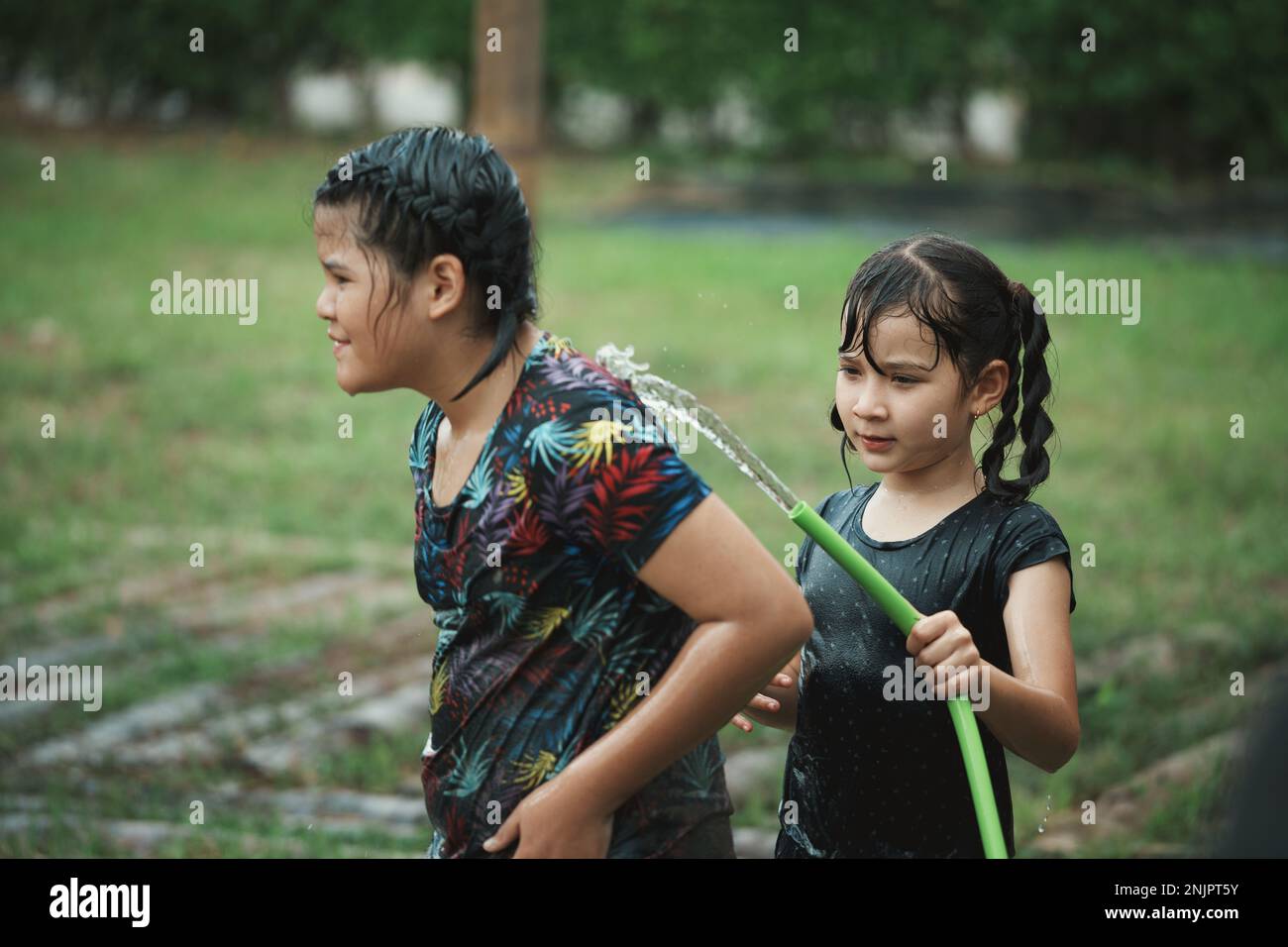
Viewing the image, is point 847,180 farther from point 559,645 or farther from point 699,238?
point 559,645

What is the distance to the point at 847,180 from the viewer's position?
13.2 metres

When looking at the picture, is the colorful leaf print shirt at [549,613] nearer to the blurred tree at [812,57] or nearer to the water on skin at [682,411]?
the water on skin at [682,411]

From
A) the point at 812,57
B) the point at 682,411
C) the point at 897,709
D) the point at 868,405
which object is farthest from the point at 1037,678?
the point at 812,57

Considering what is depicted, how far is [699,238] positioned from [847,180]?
281cm

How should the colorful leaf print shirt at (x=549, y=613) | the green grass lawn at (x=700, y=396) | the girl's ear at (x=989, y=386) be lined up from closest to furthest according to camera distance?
the colorful leaf print shirt at (x=549, y=613), the girl's ear at (x=989, y=386), the green grass lawn at (x=700, y=396)

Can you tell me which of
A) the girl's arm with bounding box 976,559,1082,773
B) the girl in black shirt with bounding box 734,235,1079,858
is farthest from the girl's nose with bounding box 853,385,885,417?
the girl's arm with bounding box 976,559,1082,773

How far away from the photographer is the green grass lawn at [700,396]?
4586mm

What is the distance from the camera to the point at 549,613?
5.71 feet

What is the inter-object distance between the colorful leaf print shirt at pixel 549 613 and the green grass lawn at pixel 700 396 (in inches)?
64.3

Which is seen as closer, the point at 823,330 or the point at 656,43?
the point at 823,330

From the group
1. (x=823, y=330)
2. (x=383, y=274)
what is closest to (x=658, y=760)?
(x=383, y=274)

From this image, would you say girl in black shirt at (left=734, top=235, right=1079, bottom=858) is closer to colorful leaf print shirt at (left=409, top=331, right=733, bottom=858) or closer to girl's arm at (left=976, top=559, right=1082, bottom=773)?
girl's arm at (left=976, top=559, right=1082, bottom=773)

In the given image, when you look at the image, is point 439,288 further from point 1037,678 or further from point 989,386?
point 1037,678

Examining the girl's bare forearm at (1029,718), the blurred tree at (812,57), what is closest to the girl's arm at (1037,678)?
the girl's bare forearm at (1029,718)
